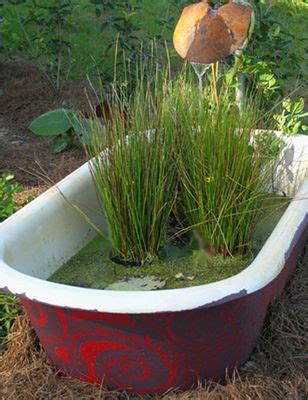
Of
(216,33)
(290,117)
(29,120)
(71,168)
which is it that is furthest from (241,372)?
(29,120)

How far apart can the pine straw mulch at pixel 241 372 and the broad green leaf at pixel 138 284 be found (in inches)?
12.6

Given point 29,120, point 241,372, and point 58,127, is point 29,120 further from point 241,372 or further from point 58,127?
point 241,372

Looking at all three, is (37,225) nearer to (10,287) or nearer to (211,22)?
(10,287)

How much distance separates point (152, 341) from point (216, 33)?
1.02m

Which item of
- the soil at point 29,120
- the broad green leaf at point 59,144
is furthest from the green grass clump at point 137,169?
the broad green leaf at point 59,144

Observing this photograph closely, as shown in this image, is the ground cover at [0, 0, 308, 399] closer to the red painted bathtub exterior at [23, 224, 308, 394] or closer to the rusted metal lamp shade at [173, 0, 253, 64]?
the red painted bathtub exterior at [23, 224, 308, 394]

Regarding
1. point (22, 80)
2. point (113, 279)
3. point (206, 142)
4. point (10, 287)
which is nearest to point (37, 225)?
point (113, 279)

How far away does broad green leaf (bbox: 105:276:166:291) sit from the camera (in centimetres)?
229

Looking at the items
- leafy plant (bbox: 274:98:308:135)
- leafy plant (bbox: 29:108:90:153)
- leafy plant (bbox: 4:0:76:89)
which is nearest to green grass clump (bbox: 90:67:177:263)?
leafy plant (bbox: 274:98:308:135)

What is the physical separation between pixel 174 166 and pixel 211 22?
483 millimetres

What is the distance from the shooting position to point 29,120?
4.34 metres

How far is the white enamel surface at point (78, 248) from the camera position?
5.73 ft

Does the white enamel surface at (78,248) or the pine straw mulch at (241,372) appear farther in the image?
the pine straw mulch at (241,372)

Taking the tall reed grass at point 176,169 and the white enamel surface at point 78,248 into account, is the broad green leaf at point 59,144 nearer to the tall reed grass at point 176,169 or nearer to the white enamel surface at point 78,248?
the white enamel surface at point 78,248
